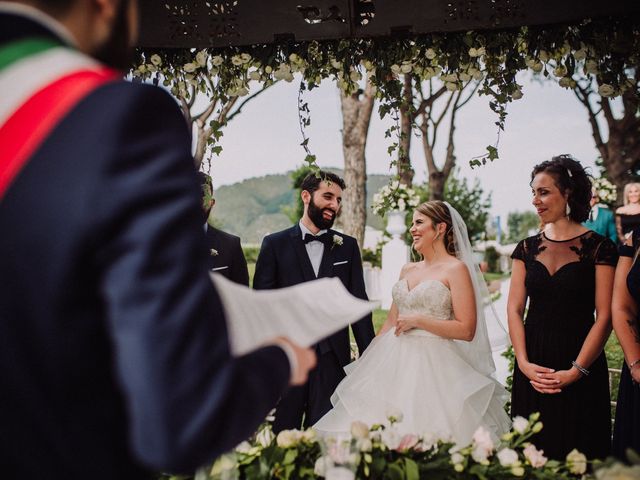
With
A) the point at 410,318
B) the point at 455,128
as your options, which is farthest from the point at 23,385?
the point at 455,128

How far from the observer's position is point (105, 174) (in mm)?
770

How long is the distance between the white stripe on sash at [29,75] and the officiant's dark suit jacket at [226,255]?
3.60m

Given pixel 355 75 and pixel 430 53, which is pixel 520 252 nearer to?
pixel 430 53

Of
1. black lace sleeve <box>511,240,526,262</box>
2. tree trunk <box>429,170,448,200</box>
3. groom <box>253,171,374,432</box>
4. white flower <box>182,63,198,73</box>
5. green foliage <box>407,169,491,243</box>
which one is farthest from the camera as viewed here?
green foliage <box>407,169,491,243</box>

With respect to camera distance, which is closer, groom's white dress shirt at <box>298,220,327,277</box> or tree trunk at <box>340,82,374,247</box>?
groom's white dress shirt at <box>298,220,327,277</box>

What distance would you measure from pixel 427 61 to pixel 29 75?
3.07 meters

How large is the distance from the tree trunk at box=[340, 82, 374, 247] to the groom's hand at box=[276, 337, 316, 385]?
1168 centimetres

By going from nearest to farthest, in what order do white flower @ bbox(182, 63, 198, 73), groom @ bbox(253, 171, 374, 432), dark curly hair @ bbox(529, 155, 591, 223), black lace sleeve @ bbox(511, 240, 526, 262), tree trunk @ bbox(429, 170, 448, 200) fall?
white flower @ bbox(182, 63, 198, 73), dark curly hair @ bbox(529, 155, 591, 223), black lace sleeve @ bbox(511, 240, 526, 262), groom @ bbox(253, 171, 374, 432), tree trunk @ bbox(429, 170, 448, 200)

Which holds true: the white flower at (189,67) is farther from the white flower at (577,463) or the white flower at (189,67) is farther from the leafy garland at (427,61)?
the white flower at (577,463)

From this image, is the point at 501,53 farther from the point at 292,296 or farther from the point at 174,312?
the point at 174,312

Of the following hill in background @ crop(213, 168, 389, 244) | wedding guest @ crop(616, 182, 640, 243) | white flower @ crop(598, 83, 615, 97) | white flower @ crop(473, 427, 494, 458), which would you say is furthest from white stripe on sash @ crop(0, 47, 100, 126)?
hill in background @ crop(213, 168, 389, 244)

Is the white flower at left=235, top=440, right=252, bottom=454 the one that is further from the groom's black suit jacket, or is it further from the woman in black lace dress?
the groom's black suit jacket

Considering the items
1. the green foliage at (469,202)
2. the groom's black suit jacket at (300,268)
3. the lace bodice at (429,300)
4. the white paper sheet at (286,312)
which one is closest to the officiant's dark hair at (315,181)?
the groom's black suit jacket at (300,268)

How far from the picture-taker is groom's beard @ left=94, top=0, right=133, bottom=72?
0.95 m
